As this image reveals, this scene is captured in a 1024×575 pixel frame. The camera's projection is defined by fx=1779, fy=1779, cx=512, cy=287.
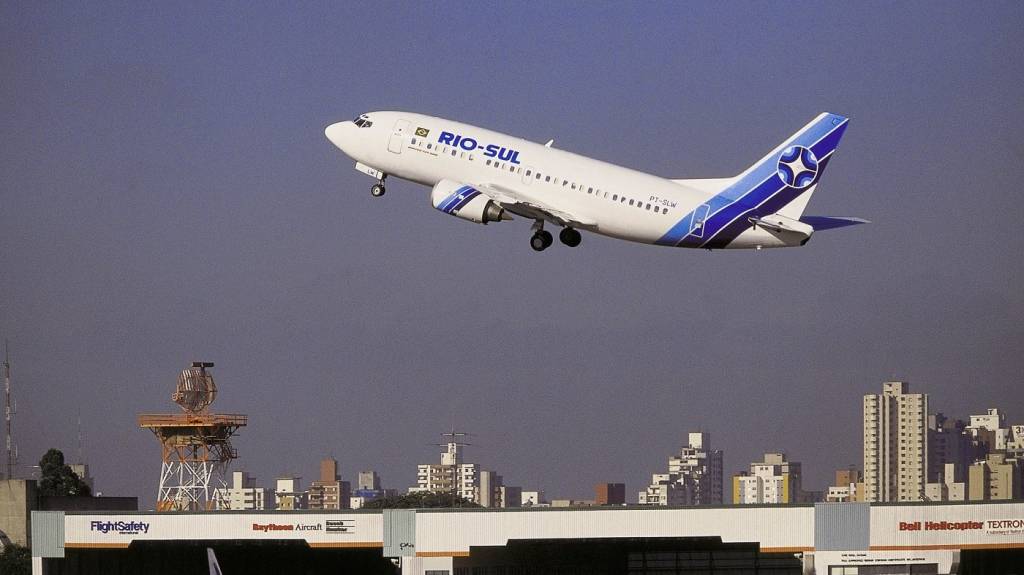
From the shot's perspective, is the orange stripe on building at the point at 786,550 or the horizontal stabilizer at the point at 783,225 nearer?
the horizontal stabilizer at the point at 783,225

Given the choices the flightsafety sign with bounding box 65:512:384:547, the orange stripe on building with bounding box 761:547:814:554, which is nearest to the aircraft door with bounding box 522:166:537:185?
the flightsafety sign with bounding box 65:512:384:547

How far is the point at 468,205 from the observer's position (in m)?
93.5

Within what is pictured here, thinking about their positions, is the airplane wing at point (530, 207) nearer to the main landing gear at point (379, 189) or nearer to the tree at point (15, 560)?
the main landing gear at point (379, 189)

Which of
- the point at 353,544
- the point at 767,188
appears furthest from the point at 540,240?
the point at 353,544

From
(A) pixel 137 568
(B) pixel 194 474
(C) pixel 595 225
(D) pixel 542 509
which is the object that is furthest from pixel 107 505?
(C) pixel 595 225

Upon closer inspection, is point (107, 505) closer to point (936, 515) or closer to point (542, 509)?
point (542, 509)

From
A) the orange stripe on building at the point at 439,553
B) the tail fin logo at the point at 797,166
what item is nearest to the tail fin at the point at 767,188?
the tail fin logo at the point at 797,166

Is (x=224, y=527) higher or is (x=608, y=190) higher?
(x=608, y=190)

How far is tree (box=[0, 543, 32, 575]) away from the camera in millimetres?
133125

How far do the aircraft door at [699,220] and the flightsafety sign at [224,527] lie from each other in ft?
95.4

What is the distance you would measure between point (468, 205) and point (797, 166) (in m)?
17.6

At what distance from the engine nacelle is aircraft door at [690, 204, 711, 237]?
1000 cm

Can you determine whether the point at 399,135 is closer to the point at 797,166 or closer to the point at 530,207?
the point at 530,207

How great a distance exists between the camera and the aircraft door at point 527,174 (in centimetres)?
9375
